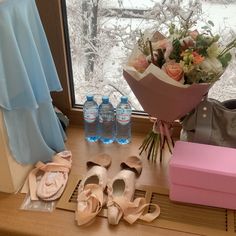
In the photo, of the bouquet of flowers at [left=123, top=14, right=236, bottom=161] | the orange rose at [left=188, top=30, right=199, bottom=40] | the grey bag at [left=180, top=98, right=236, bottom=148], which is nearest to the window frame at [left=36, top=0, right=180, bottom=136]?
the grey bag at [left=180, top=98, right=236, bottom=148]

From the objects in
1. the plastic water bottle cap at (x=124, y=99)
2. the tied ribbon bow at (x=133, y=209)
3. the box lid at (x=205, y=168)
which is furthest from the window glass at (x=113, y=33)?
→ the tied ribbon bow at (x=133, y=209)

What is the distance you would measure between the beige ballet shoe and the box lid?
0.38m

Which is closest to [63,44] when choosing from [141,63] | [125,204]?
[141,63]

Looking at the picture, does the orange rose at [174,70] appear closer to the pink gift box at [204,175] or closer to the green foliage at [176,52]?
the green foliage at [176,52]

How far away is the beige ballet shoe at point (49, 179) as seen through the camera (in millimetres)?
1155

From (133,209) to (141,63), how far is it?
1.48 feet

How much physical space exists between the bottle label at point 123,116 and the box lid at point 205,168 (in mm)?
308

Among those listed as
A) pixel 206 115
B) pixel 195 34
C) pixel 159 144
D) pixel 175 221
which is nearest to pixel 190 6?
pixel 195 34

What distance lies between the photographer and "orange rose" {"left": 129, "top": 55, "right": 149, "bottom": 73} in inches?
41.5

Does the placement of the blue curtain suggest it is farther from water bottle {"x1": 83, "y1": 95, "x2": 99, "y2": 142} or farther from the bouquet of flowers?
the bouquet of flowers

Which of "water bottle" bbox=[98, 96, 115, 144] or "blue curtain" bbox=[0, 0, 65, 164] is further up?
"blue curtain" bbox=[0, 0, 65, 164]

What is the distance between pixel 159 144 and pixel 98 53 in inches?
17.2

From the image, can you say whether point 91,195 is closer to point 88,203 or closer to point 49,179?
point 88,203

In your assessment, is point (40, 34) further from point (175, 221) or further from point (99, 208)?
point (175, 221)
